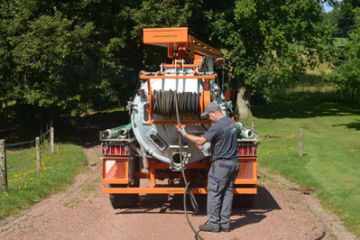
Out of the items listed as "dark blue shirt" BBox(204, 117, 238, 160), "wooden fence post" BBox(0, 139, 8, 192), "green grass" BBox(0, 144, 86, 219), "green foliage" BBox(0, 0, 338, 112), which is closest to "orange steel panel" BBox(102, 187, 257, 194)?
"dark blue shirt" BBox(204, 117, 238, 160)

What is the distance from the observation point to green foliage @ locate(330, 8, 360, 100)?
25.3 meters

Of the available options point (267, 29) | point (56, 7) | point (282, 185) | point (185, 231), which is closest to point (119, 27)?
point (56, 7)

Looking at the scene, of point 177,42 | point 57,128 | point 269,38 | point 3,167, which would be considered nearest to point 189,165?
point 177,42

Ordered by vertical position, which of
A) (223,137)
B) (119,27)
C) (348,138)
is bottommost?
(348,138)

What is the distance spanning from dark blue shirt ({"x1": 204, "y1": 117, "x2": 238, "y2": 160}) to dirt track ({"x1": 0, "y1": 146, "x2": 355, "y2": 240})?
1.21m

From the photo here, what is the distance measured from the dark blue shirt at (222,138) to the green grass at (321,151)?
2477 millimetres

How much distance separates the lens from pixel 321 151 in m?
19.2

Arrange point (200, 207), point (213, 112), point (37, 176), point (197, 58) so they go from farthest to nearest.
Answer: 1. point (37, 176)
2. point (197, 58)
3. point (200, 207)
4. point (213, 112)

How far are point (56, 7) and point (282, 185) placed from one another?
12.8m

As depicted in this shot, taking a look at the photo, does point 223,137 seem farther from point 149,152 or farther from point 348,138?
point 348,138

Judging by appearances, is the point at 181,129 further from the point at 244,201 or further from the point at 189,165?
the point at 244,201

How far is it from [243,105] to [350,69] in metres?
9.33

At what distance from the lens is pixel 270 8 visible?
1209 inches

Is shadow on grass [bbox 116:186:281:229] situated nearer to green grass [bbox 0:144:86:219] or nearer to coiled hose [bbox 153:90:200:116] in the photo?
coiled hose [bbox 153:90:200:116]
